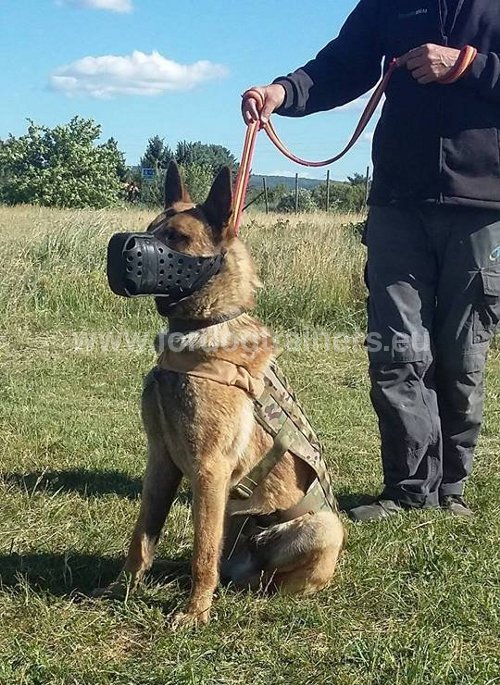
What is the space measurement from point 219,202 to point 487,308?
1397mm

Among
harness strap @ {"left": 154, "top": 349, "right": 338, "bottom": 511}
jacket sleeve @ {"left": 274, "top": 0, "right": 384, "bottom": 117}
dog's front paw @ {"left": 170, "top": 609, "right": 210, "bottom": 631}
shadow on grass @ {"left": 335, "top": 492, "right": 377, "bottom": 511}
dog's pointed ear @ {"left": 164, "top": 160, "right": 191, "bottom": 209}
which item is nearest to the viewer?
dog's front paw @ {"left": 170, "top": 609, "right": 210, "bottom": 631}

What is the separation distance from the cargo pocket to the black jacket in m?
0.31

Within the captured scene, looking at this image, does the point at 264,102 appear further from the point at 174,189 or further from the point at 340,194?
the point at 340,194

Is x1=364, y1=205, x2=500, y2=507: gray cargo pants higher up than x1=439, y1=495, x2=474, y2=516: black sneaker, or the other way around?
x1=364, y1=205, x2=500, y2=507: gray cargo pants

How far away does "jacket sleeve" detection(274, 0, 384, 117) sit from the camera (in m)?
3.51

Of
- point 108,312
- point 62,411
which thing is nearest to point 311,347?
point 108,312

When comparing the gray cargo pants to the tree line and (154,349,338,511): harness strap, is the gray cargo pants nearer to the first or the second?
(154,349,338,511): harness strap

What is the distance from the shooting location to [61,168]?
2897cm

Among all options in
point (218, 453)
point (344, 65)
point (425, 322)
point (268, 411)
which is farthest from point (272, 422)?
point (344, 65)

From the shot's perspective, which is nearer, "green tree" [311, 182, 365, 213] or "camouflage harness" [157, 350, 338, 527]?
"camouflage harness" [157, 350, 338, 527]

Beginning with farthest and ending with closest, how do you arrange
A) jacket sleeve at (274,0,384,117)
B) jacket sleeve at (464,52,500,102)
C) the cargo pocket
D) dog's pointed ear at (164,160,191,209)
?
jacket sleeve at (274,0,384,117) < the cargo pocket < jacket sleeve at (464,52,500,102) < dog's pointed ear at (164,160,191,209)

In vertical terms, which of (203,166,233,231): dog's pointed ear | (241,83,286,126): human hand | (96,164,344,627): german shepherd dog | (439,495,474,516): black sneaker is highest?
(241,83,286,126): human hand

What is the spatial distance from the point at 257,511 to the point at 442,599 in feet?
2.42

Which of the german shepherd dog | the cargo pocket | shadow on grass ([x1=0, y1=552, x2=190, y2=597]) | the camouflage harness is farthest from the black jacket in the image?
shadow on grass ([x1=0, y1=552, x2=190, y2=597])
